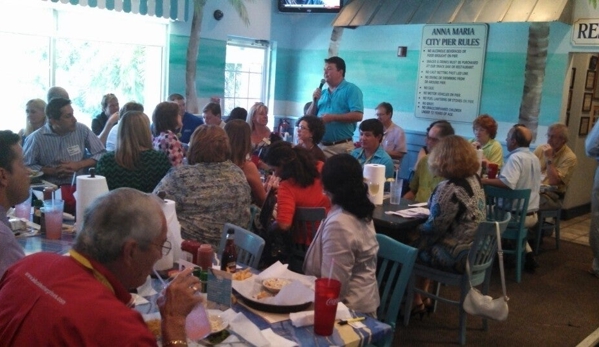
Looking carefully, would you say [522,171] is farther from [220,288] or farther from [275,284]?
[220,288]

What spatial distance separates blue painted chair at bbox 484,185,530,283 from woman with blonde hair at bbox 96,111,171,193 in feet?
9.25

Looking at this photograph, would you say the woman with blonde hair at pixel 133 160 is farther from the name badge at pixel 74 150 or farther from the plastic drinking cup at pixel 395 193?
the plastic drinking cup at pixel 395 193

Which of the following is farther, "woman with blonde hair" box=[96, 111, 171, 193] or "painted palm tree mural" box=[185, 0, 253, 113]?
"painted palm tree mural" box=[185, 0, 253, 113]

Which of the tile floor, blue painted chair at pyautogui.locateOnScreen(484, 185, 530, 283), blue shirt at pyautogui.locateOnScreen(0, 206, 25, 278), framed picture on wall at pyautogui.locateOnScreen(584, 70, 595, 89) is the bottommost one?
the tile floor

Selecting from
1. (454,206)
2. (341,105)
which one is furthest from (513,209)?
(341,105)

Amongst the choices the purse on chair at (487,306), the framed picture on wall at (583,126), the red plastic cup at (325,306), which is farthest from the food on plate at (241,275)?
the framed picture on wall at (583,126)

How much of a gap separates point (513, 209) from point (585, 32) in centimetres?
268

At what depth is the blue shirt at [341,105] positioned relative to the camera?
526 centimetres

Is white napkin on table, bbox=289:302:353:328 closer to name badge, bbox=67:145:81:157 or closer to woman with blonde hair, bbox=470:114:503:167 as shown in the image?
name badge, bbox=67:145:81:157

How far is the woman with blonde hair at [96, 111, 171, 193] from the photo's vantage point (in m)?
3.42

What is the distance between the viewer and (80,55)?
673 centimetres

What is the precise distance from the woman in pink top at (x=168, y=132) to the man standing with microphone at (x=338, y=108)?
1492 mm

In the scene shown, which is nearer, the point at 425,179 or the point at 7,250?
the point at 7,250

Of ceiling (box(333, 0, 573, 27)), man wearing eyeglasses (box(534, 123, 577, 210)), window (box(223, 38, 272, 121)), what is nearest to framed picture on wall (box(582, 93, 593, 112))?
ceiling (box(333, 0, 573, 27))
